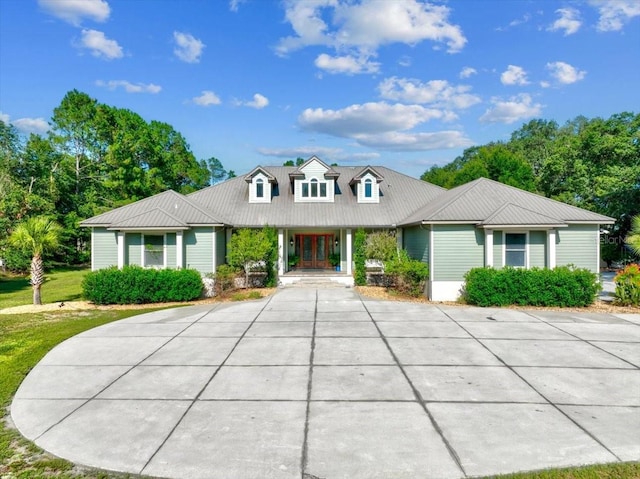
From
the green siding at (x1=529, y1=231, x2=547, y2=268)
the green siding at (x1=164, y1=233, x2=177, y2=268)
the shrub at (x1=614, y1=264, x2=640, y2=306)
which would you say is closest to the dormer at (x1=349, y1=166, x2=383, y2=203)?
the green siding at (x1=529, y1=231, x2=547, y2=268)

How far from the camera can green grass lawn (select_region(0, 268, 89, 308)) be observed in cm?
1562

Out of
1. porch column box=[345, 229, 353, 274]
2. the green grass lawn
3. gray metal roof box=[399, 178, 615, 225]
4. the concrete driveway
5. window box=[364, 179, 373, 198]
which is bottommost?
the green grass lawn

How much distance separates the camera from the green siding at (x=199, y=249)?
1680 cm

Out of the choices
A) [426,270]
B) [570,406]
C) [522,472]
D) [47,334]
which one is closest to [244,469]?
[522,472]

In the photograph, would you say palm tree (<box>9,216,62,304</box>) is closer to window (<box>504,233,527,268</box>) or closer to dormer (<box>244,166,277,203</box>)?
dormer (<box>244,166,277,203</box>)

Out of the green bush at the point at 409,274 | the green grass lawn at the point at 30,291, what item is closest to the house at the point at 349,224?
the green bush at the point at 409,274

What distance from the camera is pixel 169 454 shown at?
4.18 m

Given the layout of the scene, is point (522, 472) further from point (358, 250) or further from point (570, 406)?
point (358, 250)

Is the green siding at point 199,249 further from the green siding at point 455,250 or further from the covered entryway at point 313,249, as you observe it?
the green siding at point 455,250

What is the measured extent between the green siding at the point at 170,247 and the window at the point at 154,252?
259 mm

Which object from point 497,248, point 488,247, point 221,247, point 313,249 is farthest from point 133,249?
point 497,248

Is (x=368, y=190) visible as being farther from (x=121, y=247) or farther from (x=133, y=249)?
(x=121, y=247)

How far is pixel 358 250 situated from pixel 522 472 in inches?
585

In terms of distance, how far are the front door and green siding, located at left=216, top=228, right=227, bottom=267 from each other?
16.5ft
